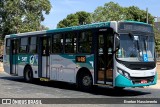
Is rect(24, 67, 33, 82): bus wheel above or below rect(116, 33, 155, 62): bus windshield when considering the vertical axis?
Result: below

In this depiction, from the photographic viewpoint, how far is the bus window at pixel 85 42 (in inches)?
643

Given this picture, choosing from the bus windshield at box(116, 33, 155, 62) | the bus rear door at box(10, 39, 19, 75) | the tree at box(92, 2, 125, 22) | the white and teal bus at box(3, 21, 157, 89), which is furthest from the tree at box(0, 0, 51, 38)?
the bus windshield at box(116, 33, 155, 62)

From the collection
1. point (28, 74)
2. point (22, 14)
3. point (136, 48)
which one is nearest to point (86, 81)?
point (136, 48)

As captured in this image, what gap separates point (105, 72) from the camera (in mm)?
15406

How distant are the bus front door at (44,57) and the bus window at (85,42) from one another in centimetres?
311

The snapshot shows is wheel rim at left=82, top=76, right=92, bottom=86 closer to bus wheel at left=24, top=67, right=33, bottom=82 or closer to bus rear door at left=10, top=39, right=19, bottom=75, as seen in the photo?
bus wheel at left=24, top=67, right=33, bottom=82

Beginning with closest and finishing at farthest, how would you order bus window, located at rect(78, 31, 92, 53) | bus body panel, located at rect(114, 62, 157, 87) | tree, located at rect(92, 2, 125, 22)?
bus body panel, located at rect(114, 62, 157, 87), bus window, located at rect(78, 31, 92, 53), tree, located at rect(92, 2, 125, 22)

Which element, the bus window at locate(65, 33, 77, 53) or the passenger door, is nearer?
the passenger door

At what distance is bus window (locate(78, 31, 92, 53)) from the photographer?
16328 millimetres

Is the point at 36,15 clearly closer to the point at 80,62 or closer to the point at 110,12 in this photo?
the point at 110,12

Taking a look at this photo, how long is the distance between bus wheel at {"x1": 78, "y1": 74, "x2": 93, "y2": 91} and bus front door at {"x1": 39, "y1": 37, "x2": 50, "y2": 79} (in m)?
3.03

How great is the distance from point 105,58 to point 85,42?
5.10ft

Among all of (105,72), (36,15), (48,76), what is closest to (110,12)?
(36,15)

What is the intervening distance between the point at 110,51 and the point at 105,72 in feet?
2.95
